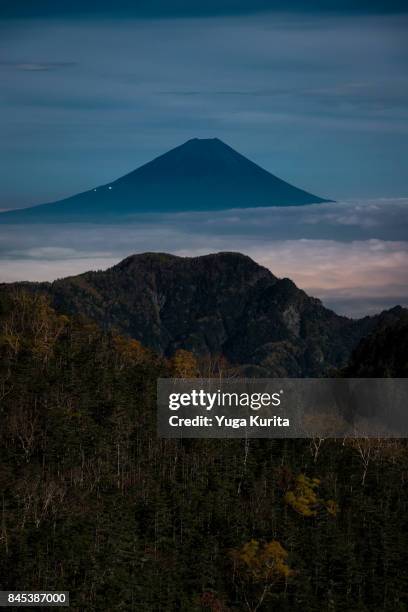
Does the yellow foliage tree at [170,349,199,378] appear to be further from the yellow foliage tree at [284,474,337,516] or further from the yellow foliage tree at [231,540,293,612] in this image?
the yellow foliage tree at [231,540,293,612]

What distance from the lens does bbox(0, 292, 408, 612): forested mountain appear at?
3568 inches

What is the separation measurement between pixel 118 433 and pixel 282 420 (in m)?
19.4

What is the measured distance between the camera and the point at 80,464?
107312 mm

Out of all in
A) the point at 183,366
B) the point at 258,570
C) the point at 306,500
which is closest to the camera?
the point at 258,570

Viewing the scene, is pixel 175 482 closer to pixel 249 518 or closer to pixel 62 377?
pixel 249 518

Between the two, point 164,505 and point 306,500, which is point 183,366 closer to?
point 306,500

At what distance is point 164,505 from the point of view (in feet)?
337

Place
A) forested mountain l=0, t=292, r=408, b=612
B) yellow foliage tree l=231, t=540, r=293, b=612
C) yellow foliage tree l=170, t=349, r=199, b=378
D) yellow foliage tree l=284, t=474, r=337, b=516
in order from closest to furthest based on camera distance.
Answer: forested mountain l=0, t=292, r=408, b=612 < yellow foliage tree l=231, t=540, r=293, b=612 < yellow foliage tree l=284, t=474, r=337, b=516 < yellow foliage tree l=170, t=349, r=199, b=378

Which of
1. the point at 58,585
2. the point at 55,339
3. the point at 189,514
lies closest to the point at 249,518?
the point at 189,514

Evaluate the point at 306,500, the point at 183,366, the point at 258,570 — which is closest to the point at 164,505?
the point at 258,570

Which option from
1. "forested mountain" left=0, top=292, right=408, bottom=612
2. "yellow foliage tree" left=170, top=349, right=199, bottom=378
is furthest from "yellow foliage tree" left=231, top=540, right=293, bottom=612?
"yellow foliage tree" left=170, top=349, right=199, bottom=378

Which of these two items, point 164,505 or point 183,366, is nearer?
point 164,505

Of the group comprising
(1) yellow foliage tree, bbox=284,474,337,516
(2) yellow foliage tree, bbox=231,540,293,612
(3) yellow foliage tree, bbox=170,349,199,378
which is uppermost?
(3) yellow foliage tree, bbox=170,349,199,378

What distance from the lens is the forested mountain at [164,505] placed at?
9062cm
